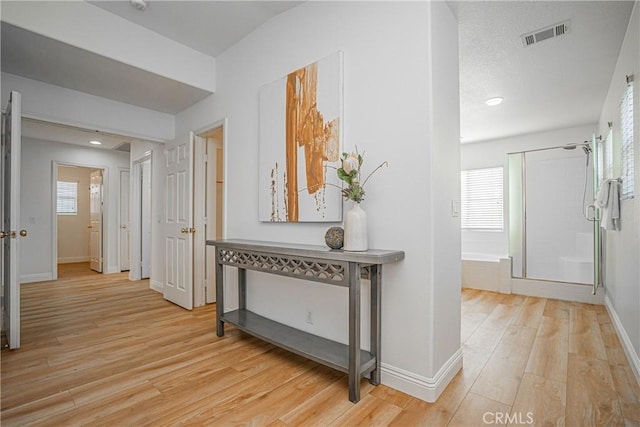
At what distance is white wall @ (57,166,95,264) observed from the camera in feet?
23.5

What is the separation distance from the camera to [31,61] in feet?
8.84

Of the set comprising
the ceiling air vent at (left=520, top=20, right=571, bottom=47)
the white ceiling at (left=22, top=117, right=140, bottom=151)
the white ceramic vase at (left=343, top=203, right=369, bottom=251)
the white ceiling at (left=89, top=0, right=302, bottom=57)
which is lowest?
the white ceramic vase at (left=343, top=203, right=369, bottom=251)

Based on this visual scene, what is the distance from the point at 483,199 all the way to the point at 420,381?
14.6 feet

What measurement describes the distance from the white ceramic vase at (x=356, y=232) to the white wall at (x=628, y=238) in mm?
1746

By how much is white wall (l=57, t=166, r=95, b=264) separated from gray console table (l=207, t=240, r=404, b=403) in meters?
6.70

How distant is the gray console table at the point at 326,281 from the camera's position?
5.78 feet

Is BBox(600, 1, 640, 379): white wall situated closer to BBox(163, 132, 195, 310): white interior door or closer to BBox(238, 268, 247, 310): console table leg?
BBox(238, 268, 247, 310): console table leg

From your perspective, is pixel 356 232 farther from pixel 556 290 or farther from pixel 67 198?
pixel 67 198

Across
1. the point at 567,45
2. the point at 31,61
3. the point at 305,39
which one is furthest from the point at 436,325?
the point at 31,61

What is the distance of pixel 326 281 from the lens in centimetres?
190

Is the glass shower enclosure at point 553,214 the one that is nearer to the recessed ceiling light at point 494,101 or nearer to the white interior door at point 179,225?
the recessed ceiling light at point 494,101

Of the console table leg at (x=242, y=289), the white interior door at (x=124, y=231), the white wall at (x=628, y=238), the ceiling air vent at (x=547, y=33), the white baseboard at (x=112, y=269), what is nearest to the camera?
the white wall at (x=628, y=238)

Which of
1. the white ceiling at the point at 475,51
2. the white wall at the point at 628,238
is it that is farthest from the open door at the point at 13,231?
the white wall at the point at 628,238

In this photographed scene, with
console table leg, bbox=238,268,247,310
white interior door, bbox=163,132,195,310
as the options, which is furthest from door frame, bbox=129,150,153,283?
console table leg, bbox=238,268,247,310
